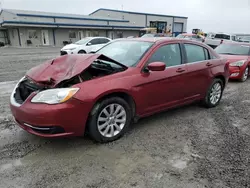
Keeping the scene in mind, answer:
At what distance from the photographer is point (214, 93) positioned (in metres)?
5.46

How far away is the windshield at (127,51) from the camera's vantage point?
408 centimetres

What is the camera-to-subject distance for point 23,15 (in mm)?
30922

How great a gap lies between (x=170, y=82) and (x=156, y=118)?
88 cm

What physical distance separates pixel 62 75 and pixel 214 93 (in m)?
3.64

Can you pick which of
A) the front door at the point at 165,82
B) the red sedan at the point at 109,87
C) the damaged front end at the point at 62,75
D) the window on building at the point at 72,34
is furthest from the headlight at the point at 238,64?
the window on building at the point at 72,34

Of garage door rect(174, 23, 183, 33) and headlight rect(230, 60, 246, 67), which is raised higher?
garage door rect(174, 23, 183, 33)

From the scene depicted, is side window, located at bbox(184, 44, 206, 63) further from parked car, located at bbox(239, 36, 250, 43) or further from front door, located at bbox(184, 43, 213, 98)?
parked car, located at bbox(239, 36, 250, 43)

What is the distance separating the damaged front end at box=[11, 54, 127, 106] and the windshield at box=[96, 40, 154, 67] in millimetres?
268

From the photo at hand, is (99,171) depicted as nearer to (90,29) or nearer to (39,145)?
(39,145)

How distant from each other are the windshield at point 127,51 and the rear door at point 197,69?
979 millimetres

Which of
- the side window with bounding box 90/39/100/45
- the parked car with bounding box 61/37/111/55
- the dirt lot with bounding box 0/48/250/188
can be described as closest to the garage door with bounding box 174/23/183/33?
the side window with bounding box 90/39/100/45

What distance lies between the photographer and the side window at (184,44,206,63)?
473 centimetres

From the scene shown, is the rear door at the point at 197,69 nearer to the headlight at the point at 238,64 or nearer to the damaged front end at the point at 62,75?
the damaged front end at the point at 62,75

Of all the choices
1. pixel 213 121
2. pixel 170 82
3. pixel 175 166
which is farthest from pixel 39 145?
pixel 213 121
